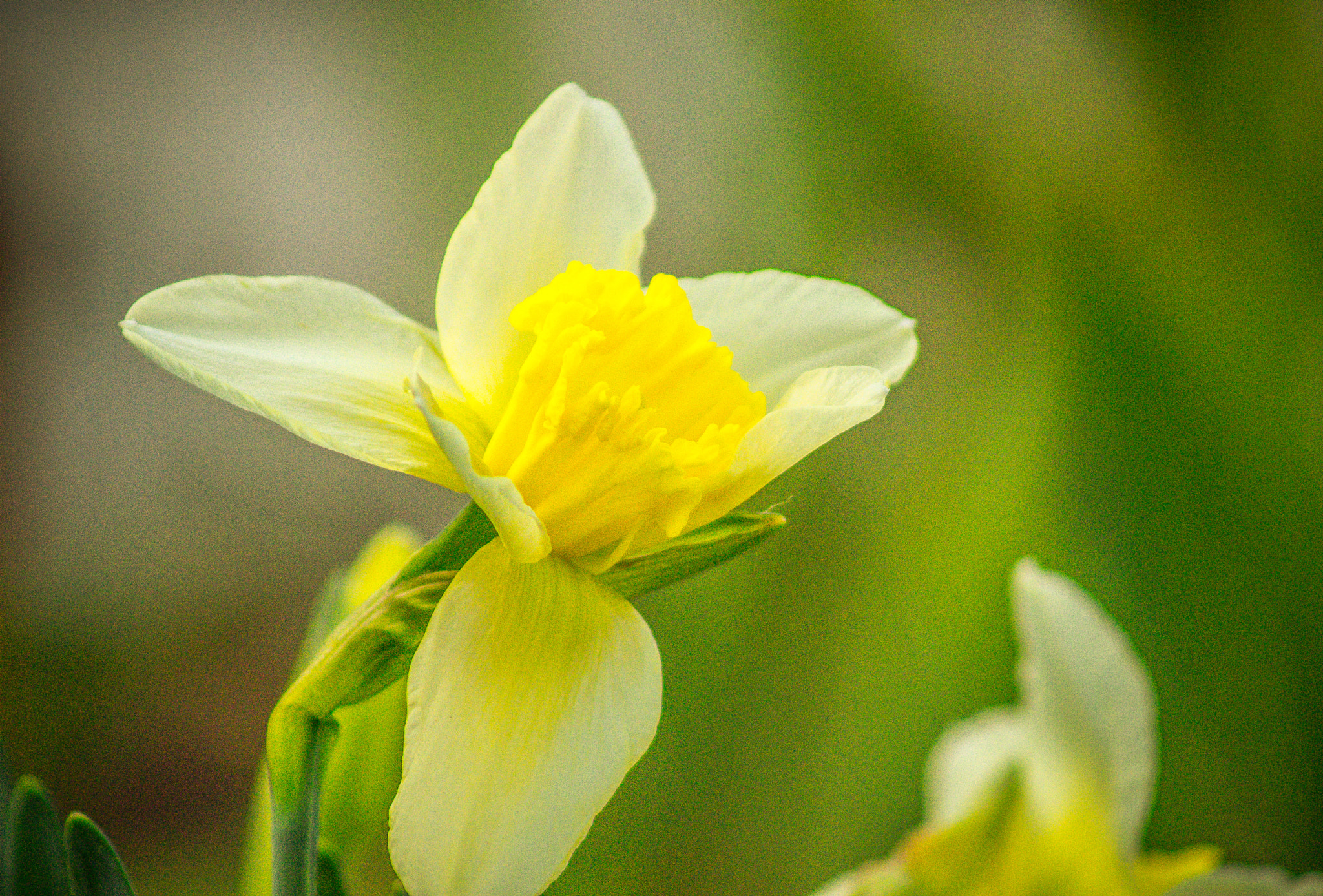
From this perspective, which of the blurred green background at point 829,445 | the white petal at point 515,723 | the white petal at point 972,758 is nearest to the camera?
the white petal at point 515,723

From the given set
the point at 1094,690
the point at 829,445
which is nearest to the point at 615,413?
the point at 1094,690

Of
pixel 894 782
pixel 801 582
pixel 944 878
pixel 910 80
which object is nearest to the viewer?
pixel 944 878

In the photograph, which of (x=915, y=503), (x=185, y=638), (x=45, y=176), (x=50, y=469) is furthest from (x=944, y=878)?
(x=45, y=176)

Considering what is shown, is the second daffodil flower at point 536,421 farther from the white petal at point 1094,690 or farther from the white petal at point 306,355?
the white petal at point 1094,690

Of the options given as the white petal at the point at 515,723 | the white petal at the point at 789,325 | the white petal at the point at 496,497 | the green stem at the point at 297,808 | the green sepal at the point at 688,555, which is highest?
the white petal at the point at 789,325

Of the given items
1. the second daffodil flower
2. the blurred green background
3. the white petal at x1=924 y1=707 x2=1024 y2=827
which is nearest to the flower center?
the second daffodil flower

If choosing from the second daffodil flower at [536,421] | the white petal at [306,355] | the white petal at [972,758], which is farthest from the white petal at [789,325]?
the white petal at [972,758]

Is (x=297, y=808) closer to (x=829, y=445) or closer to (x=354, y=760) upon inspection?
(x=354, y=760)

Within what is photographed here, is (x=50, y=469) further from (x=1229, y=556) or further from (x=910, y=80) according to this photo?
(x=1229, y=556)
